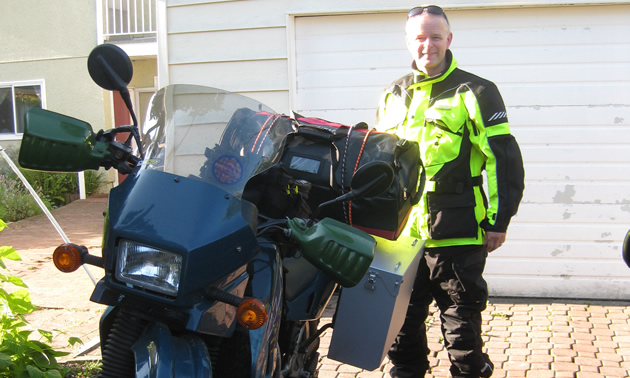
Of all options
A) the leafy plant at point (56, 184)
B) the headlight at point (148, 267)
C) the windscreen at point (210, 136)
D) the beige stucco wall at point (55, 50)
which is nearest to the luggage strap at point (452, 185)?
the windscreen at point (210, 136)

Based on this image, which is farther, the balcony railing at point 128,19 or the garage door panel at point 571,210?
the balcony railing at point 128,19

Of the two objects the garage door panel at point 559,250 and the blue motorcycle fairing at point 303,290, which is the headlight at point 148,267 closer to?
the blue motorcycle fairing at point 303,290

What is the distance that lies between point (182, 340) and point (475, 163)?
195 cm

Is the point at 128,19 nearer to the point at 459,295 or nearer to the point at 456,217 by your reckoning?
the point at 456,217

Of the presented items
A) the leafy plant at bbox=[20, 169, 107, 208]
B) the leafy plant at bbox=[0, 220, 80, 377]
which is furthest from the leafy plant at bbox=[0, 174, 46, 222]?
the leafy plant at bbox=[0, 220, 80, 377]

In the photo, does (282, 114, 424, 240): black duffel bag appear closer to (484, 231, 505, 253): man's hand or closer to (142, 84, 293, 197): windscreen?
(142, 84, 293, 197): windscreen

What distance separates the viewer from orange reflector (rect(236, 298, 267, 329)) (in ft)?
6.40

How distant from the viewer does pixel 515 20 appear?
5594mm

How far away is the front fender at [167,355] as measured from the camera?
1.85 meters

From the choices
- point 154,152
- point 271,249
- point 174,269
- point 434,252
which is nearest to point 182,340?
point 174,269

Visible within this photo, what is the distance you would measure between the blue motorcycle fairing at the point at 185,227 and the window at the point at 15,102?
13891mm

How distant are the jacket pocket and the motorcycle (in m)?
1.04

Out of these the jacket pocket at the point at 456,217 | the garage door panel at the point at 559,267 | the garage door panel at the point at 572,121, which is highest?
the garage door panel at the point at 572,121

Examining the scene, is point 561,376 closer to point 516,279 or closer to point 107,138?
point 516,279
